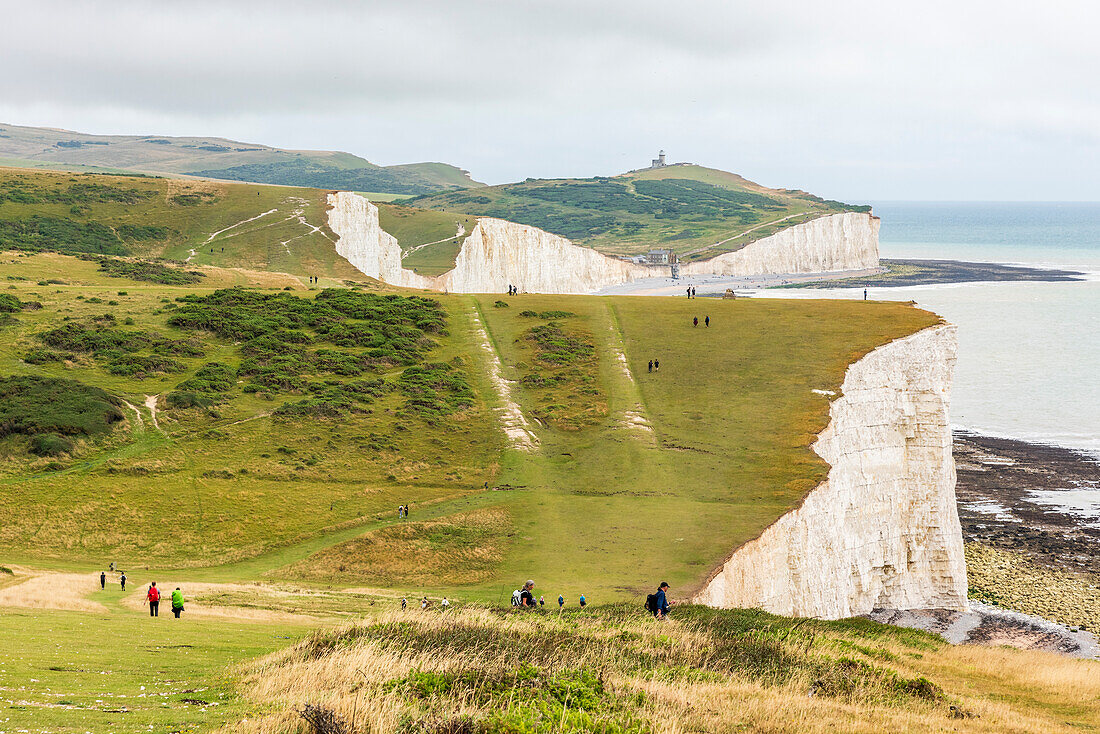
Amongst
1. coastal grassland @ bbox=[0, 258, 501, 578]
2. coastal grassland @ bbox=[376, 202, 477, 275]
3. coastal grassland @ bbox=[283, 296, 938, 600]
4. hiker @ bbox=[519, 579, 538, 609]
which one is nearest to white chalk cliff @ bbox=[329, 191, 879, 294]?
coastal grassland @ bbox=[376, 202, 477, 275]

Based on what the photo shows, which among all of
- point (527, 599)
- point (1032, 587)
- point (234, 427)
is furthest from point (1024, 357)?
point (527, 599)

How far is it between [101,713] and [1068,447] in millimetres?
84506

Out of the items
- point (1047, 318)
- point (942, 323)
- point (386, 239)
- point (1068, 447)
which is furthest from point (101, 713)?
point (1047, 318)

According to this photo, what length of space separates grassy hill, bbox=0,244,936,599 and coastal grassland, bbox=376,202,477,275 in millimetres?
50391

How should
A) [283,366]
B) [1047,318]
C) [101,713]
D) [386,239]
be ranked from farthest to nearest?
1. [1047,318]
2. [386,239]
3. [283,366]
4. [101,713]

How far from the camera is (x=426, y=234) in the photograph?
138000 millimetres

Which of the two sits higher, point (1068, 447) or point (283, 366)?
point (283, 366)

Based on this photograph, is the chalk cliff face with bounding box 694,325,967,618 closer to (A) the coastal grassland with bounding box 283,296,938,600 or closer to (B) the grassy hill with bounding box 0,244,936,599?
(A) the coastal grassland with bounding box 283,296,938,600

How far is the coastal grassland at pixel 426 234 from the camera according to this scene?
12712cm

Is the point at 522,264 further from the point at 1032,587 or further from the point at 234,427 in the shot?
the point at 1032,587

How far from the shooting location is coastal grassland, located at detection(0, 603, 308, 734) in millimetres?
12633

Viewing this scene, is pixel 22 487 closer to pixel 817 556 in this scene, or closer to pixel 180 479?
pixel 180 479

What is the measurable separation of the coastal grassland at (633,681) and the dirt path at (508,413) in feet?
88.3

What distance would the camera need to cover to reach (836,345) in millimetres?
60656
